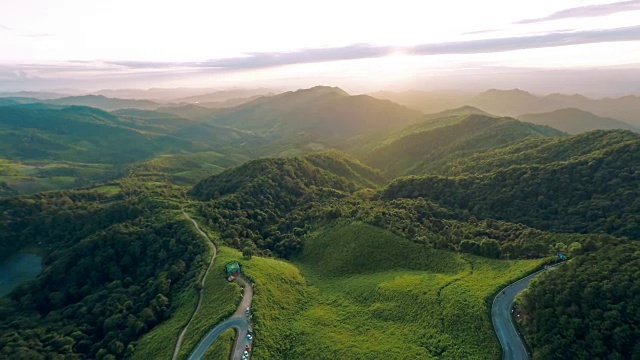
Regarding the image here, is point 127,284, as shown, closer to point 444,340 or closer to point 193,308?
point 193,308

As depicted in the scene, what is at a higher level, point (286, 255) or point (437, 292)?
point (437, 292)

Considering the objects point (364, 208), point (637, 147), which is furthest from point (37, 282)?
point (637, 147)

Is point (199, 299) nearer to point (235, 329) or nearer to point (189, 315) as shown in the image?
point (189, 315)

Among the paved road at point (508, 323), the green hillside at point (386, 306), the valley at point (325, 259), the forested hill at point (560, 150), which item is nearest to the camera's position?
the paved road at point (508, 323)

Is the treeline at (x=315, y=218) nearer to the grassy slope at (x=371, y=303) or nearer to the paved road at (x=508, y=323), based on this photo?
the grassy slope at (x=371, y=303)

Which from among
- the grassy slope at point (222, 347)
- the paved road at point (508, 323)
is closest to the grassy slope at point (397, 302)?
the paved road at point (508, 323)

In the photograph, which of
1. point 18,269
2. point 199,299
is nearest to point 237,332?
point 199,299

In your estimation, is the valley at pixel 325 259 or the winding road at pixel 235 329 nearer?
the winding road at pixel 235 329

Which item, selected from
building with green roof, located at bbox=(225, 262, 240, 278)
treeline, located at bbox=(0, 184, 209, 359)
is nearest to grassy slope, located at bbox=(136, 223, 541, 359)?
building with green roof, located at bbox=(225, 262, 240, 278)
